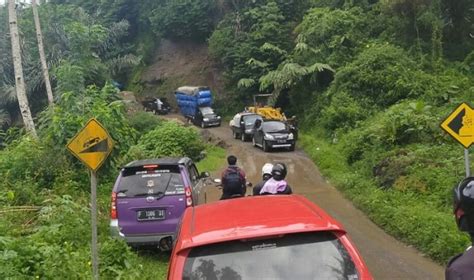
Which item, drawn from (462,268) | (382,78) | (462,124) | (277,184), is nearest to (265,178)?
(277,184)

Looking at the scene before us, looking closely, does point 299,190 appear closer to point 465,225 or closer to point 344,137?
point 344,137

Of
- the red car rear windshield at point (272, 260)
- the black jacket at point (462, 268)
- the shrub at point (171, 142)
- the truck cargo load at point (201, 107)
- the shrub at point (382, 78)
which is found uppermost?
the black jacket at point (462, 268)

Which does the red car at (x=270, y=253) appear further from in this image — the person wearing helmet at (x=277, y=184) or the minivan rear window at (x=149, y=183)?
the minivan rear window at (x=149, y=183)

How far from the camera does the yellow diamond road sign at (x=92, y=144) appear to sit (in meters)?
7.67

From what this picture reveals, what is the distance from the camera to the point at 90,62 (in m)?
43.6

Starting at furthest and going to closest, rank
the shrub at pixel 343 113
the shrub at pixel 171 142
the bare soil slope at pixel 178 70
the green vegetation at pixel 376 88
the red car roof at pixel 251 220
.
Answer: the bare soil slope at pixel 178 70
the shrub at pixel 343 113
the shrub at pixel 171 142
the green vegetation at pixel 376 88
the red car roof at pixel 251 220

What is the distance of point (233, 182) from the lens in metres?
10.2

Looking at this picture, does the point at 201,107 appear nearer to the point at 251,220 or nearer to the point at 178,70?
the point at 178,70

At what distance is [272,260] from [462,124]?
18.7 feet

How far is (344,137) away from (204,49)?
3316 centimetres

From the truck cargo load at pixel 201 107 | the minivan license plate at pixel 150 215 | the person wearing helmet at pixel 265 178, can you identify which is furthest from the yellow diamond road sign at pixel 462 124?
the truck cargo load at pixel 201 107

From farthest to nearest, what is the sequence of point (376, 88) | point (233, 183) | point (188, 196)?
point (376, 88), point (233, 183), point (188, 196)

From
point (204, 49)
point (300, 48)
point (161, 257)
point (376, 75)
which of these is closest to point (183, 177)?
point (161, 257)

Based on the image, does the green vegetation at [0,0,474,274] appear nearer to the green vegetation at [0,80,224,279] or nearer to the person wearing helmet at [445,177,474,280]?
the green vegetation at [0,80,224,279]
